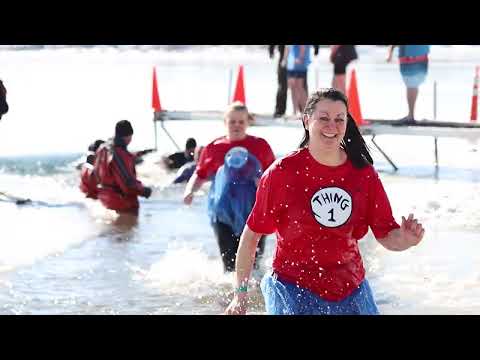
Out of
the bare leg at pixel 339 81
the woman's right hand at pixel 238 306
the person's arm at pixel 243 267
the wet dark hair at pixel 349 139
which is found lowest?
the bare leg at pixel 339 81

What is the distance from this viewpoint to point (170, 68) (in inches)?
1005

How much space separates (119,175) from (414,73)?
3.92 m

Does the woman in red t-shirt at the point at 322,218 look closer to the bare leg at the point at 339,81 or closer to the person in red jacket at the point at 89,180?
the person in red jacket at the point at 89,180

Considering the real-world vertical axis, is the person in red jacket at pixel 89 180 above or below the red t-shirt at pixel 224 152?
below

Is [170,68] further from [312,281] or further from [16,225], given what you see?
[312,281]

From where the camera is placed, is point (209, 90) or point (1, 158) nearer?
point (1, 158)

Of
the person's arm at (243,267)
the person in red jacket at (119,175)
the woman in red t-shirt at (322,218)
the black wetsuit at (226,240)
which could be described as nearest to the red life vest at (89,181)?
the person in red jacket at (119,175)

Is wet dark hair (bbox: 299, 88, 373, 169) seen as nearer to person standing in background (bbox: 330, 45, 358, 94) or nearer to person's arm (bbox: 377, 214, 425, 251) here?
person's arm (bbox: 377, 214, 425, 251)

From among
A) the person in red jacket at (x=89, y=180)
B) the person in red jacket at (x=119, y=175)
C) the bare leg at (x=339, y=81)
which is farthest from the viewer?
the bare leg at (x=339, y=81)

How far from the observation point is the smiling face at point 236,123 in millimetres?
6324
